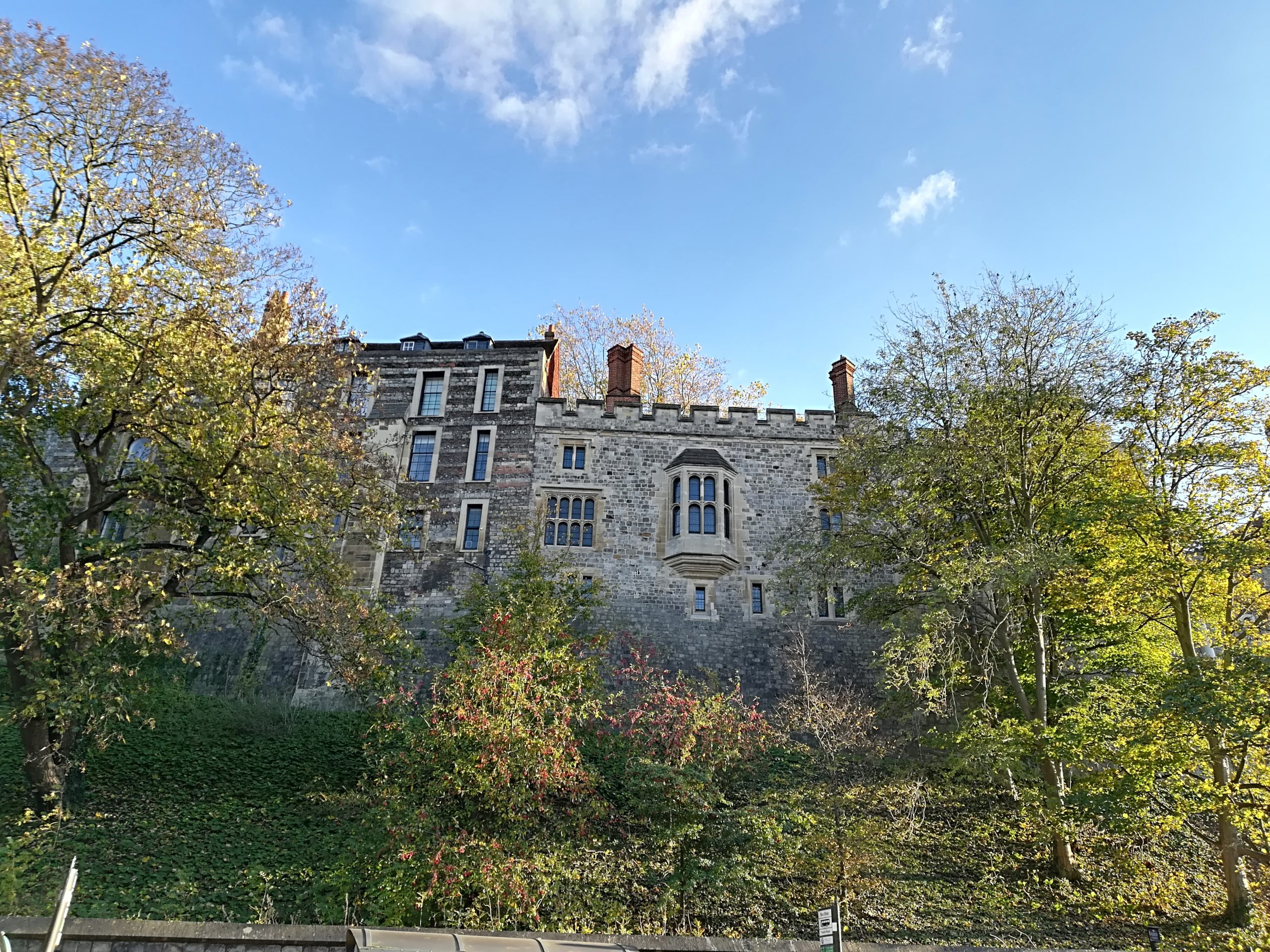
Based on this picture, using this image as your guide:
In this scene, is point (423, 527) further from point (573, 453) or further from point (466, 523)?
point (573, 453)

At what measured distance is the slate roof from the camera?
2503 cm

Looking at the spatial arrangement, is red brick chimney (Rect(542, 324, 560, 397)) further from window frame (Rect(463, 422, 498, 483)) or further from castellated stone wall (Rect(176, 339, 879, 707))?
window frame (Rect(463, 422, 498, 483))

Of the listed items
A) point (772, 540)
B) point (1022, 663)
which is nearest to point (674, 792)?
point (1022, 663)

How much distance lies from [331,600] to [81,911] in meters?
5.65

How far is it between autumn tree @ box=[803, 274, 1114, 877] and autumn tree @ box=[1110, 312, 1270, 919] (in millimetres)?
1131

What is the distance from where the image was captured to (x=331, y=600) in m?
14.6

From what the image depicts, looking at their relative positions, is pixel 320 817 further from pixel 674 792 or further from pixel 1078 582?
pixel 1078 582

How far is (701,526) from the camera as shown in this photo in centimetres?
2442

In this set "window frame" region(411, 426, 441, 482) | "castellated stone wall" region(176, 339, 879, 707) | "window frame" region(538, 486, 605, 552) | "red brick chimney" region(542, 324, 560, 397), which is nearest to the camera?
"castellated stone wall" region(176, 339, 879, 707)

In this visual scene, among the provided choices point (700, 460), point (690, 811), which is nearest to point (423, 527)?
point (700, 460)

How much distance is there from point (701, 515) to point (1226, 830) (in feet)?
47.8

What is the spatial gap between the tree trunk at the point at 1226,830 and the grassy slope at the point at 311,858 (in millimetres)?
565

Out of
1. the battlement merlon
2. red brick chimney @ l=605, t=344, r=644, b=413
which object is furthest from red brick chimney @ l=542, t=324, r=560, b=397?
red brick chimney @ l=605, t=344, r=644, b=413

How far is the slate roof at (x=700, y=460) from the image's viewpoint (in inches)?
985
